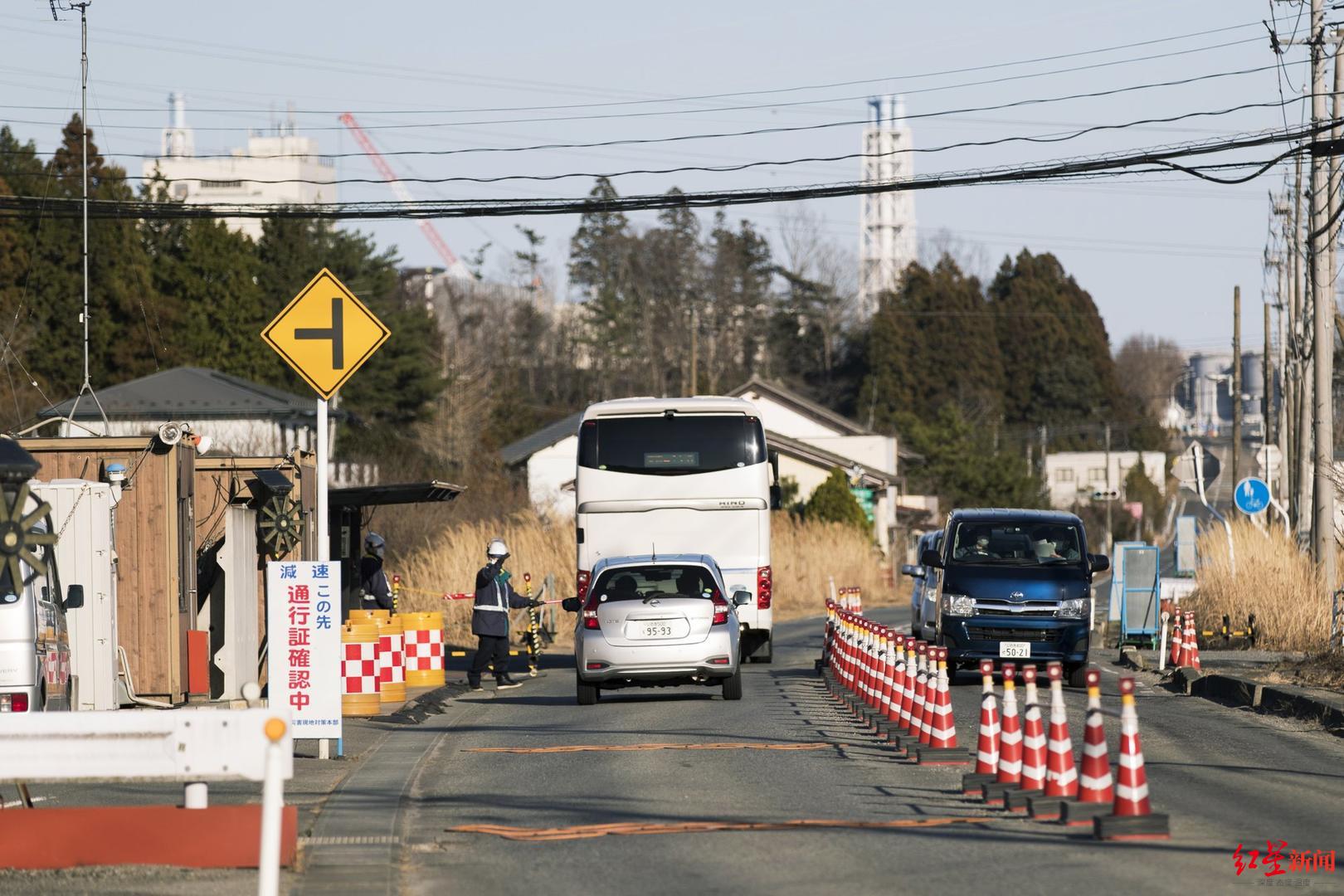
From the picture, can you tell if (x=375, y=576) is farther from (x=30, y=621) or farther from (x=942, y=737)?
(x=30, y=621)

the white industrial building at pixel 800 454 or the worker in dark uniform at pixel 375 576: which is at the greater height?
the white industrial building at pixel 800 454

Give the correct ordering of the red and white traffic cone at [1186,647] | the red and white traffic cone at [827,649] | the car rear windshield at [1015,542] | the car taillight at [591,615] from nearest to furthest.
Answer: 1. the car taillight at [591,615]
2. the car rear windshield at [1015,542]
3. the red and white traffic cone at [1186,647]
4. the red and white traffic cone at [827,649]

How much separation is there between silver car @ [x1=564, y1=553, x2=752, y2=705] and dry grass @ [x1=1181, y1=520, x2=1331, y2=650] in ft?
29.7

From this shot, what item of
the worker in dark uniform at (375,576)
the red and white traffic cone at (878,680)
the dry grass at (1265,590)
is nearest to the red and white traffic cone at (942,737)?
the red and white traffic cone at (878,680)

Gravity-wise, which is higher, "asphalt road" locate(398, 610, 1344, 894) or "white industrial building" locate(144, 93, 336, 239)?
"white industrial building" locate(144, 93, 336, 239)

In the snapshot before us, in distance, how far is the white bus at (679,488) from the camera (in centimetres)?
2647

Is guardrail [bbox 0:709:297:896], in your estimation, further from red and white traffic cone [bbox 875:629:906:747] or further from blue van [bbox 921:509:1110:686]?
blue van [bbox 921:509:1110:686]

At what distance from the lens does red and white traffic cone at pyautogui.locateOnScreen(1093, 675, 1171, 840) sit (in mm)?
9742

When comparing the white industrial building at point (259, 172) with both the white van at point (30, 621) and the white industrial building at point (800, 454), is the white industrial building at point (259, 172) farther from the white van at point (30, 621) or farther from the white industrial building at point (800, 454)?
the white van at point (30, 621)

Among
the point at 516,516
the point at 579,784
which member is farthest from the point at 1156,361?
the point at 579,784

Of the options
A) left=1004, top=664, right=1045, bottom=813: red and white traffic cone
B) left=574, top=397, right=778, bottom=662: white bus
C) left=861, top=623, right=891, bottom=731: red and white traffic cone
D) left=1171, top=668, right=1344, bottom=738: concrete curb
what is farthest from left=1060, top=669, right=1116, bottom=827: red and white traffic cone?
left=574, top=397, right=778, bottom=662: white bus

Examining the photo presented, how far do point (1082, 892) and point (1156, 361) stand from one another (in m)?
143

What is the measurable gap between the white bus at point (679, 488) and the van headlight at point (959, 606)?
4.63 metres

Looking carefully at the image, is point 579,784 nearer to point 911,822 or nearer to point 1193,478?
point 911,822
